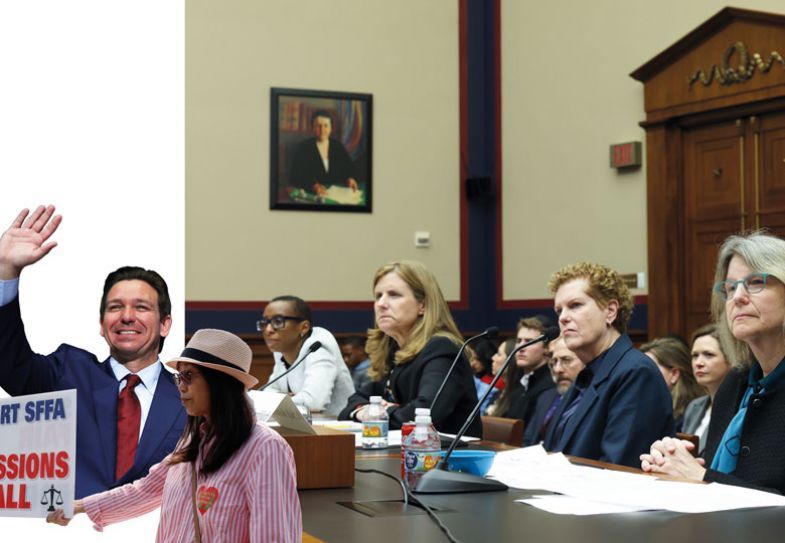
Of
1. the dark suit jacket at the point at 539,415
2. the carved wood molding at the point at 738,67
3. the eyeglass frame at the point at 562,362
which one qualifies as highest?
the carved wood molding at the point at 738,67

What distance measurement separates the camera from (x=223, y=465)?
1757 millimetres

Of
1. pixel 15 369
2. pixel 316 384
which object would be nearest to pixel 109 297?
pixel 15 369

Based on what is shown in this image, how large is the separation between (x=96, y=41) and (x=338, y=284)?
22.9ft

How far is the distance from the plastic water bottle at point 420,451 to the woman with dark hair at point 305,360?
236 centimetres

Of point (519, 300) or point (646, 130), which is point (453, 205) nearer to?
point (519, 300)

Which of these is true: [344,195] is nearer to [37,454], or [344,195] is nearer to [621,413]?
[621,413]

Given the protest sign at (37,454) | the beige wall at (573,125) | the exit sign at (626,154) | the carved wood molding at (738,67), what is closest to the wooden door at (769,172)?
the carved wood molding at (738,67)

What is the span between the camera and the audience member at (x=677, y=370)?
5.20 metres

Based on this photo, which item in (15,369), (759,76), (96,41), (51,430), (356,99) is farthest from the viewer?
(356,99)

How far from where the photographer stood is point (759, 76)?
23.2 ft

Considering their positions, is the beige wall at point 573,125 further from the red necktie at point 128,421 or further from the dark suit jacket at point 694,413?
the red necktie at point 128,421

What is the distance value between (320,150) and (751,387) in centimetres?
646

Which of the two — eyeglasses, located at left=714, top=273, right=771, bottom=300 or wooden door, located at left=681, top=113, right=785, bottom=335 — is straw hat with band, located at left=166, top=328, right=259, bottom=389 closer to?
eyeglasses, located at left=714, top=273, right=771, bottom=300

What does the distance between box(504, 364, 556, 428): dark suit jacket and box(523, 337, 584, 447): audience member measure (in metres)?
0.16
